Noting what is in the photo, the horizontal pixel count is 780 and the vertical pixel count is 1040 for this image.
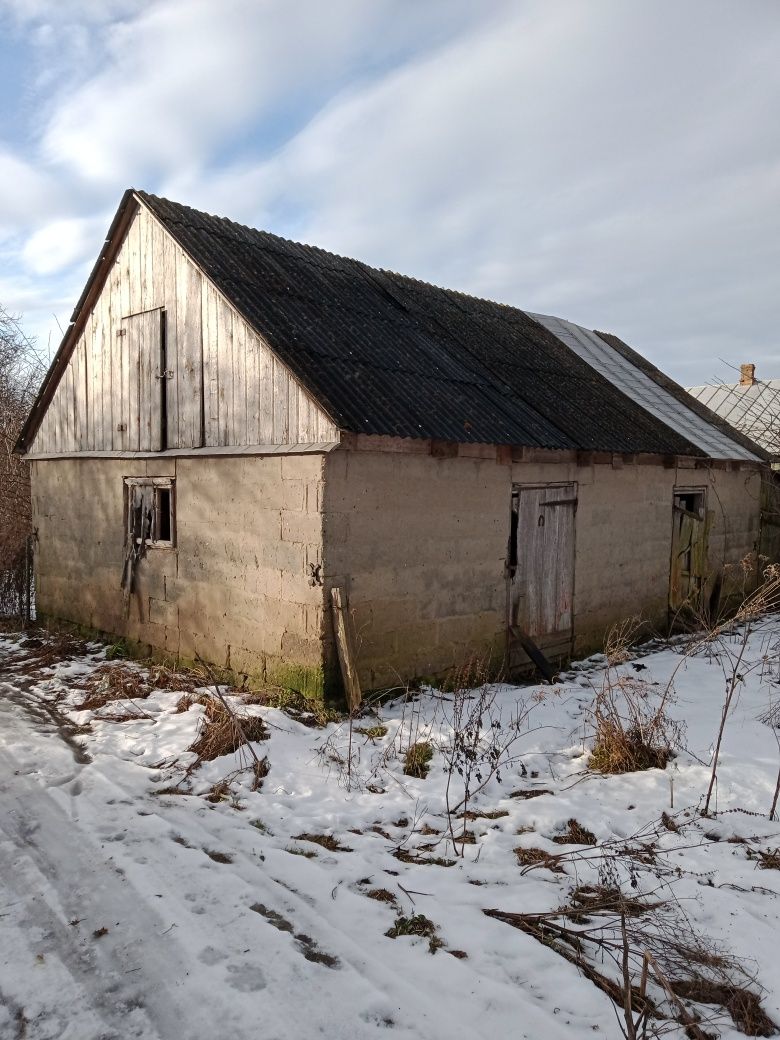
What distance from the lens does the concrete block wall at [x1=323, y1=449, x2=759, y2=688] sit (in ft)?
23.5

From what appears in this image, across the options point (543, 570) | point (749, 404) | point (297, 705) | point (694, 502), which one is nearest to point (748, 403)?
point (749, 404)

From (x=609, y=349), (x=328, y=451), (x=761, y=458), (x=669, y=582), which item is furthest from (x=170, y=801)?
(x=609, y=349)

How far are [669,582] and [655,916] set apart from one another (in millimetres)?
8787

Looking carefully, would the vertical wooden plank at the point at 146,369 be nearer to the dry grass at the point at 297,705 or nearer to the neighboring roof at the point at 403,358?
the neighboring roof at the point at 403,358

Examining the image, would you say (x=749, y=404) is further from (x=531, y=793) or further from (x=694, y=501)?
(x=531, y=793)

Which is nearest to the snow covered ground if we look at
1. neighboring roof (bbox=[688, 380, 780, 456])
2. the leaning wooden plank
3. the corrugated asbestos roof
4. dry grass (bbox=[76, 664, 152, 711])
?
dry grass (bbox=[76, 664, 152, 711])

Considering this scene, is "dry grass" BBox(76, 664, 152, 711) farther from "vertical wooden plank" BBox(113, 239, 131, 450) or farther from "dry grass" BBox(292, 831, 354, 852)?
"dry grass" BBox(292, 831, 354, 852)

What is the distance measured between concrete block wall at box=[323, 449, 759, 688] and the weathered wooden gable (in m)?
0.95

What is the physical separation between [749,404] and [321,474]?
18.3 metres

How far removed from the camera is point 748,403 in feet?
69.3

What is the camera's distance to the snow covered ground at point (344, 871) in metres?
3.09

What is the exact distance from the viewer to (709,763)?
5664mm

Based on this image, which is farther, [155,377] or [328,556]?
[155,377]

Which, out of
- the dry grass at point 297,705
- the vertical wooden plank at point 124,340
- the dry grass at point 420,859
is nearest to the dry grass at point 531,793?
the dry grass at point 420,859
